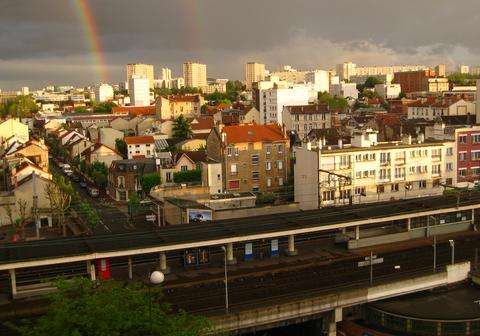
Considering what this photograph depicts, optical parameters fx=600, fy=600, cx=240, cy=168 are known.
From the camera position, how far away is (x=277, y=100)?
8875cm

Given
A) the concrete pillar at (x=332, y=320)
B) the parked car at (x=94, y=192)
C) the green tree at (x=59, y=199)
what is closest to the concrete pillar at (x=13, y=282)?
the concrete pillar at (x=332, y=320)

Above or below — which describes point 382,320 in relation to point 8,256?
below

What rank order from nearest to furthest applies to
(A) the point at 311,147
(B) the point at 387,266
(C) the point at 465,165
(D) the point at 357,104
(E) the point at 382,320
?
(E) the point at 382,320
(B) the point at 387,266
(A) the point at 311,147
(C) the point at 465,165
(D) the point at 357,104

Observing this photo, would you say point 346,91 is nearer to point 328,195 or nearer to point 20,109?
point 20,109

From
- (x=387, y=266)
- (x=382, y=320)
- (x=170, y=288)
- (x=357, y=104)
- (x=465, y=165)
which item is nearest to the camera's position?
(x=382, y=320)

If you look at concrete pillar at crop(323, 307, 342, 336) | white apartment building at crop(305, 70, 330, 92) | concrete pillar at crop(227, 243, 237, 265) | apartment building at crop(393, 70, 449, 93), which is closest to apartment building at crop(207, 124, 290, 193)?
concrete pillar at crop(227, 243, 237, 265)

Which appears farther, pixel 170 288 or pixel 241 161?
pixel 241 161

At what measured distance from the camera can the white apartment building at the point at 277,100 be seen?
3499 inches

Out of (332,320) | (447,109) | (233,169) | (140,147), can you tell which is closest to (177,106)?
(140,147)

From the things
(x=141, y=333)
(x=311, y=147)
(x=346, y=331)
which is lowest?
(x=346, y=331)

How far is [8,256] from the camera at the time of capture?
24.0 meters

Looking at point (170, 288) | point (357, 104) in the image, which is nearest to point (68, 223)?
point (170, 288)

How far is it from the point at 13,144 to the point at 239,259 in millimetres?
44549

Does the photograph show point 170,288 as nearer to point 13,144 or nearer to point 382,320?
point 382,320
